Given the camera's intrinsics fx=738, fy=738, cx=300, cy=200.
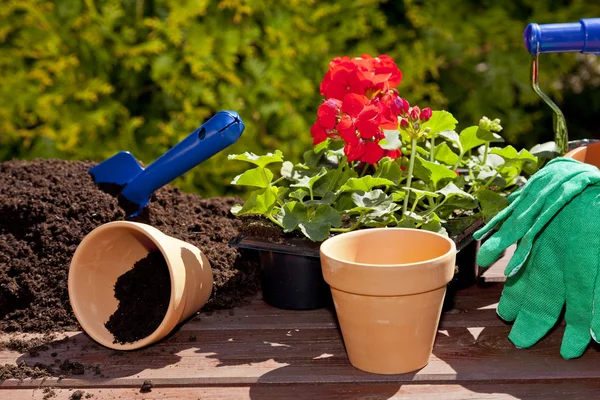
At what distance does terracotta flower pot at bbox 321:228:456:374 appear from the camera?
103cm

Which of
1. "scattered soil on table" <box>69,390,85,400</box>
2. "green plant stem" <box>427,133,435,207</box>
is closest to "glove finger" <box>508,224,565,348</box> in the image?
"green plant stem" <box>427,133,435,207</box>

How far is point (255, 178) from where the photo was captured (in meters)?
1.26

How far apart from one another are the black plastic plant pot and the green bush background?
1.30m

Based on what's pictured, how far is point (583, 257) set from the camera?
1087 mm

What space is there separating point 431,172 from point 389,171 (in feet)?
0.25

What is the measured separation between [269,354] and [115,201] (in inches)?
19.8

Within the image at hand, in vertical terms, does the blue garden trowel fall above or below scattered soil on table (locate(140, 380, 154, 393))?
above

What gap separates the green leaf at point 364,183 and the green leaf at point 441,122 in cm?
17

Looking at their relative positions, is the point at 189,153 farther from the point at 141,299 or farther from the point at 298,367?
the point at 298,367

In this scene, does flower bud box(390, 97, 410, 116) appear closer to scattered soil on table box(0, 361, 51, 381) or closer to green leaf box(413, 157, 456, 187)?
green leaf box(413, 157, 456, 187)

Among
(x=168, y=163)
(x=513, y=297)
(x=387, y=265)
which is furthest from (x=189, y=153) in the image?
(x=513, y=297)

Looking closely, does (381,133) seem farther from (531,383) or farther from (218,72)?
(218,72)

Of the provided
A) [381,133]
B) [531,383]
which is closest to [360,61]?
[381,133]

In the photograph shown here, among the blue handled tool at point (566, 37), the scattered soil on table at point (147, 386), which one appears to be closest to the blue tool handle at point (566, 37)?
the blue handled tool at point (566, 37)
